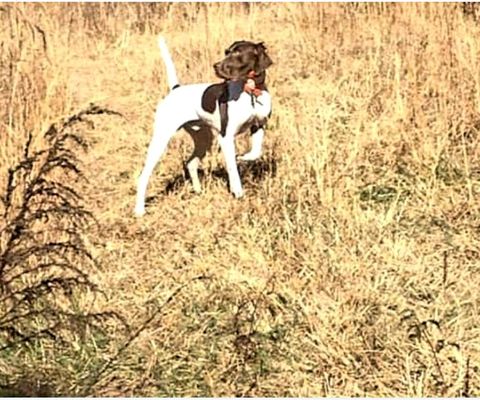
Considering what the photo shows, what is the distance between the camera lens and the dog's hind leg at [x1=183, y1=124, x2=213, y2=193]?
523 centimetres

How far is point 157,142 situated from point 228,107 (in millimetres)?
510

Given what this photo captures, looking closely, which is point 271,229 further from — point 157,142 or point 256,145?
point 157,142

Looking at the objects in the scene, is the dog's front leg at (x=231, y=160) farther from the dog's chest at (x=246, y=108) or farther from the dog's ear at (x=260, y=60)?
the dog's ear at (x=260, y=60)

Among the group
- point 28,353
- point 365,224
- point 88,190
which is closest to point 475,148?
point 365,224

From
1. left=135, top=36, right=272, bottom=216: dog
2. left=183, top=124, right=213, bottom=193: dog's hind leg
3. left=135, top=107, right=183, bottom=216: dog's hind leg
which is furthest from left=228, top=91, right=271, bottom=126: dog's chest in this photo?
left=183, top=124, right=213, bottom=193: dog's hind leg

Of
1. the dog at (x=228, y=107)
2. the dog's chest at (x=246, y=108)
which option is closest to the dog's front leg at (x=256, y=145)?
the dog at (x=228, y=107)

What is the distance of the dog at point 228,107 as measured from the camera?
183 inches

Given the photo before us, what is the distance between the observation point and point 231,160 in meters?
4.80

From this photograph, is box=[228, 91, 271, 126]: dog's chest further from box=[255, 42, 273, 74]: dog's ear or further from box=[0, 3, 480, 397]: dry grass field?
box=[0, 3, 480, 397]: dry grass field

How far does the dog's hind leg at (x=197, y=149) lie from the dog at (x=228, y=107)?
0.57ft

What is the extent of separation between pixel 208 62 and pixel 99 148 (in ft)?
5.59

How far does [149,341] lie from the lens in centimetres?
346

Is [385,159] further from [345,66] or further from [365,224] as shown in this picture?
[345,66]

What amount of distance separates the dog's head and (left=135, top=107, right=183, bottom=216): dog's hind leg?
434mm
